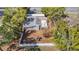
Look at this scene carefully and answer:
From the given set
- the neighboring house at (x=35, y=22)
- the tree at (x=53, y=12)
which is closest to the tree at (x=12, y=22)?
the neighboring house at (x=35, y=22)

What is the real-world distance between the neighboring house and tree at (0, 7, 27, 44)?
0.15 feet

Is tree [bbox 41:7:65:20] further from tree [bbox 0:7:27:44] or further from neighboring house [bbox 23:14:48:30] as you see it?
tree [bbox 0:7:27:44]

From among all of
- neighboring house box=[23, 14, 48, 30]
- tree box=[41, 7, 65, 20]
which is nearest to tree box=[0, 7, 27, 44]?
neighboring house box=[23, 14, 48, 30]

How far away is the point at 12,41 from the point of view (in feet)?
5.40

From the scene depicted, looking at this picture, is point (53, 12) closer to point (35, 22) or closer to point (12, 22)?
point (35, 22)

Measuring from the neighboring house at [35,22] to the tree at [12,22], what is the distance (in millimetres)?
45

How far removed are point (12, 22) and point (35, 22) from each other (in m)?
0.20

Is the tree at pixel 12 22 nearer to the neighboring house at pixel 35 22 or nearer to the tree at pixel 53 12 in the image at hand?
the neighboring house at pixel 35 22

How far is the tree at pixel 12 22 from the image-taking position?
1654mm

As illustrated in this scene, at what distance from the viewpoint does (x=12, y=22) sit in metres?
1.68

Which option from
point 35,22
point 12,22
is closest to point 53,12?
point 35,22
